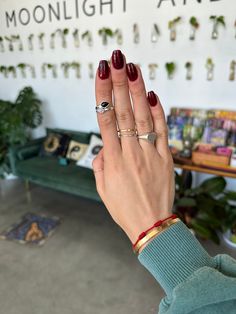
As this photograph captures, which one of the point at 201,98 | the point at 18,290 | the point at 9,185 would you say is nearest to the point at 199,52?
the point at 201,98

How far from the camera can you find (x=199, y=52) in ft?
7.86

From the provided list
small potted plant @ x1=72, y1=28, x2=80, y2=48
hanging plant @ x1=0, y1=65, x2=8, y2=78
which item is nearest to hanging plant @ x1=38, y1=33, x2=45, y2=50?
small potted plant @ x1=72, y1=28, x2=80, y2=48

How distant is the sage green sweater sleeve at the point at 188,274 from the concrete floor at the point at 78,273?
4.57ft

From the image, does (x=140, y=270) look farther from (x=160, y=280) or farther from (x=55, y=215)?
(x=160, y=280)

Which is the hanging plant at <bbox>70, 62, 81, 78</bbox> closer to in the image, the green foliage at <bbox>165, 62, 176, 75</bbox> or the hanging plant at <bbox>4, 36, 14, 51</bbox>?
the hanging plant at <bbox>4, 36, 14, 51</bbox>

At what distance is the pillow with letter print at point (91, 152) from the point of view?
2.75 meters

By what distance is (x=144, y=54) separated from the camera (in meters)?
2.63

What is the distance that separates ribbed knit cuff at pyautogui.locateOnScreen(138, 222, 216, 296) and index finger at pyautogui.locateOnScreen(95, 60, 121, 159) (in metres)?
0.16

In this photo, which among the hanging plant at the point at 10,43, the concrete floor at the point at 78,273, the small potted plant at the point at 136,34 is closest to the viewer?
the concrete floor at the point at 78,273

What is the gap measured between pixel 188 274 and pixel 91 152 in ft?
7.98

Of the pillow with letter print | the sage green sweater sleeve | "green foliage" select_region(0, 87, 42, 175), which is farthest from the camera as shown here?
"green foliage" select_region(0, 87, 42, 175)

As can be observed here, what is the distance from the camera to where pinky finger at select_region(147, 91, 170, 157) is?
1.61 feet

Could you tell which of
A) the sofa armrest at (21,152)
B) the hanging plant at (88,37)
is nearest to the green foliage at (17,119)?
the sofa armrest at (21,152)

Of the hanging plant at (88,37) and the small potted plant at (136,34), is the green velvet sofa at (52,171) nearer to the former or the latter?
the hanging plant at (88,37)
